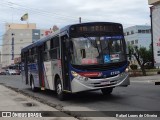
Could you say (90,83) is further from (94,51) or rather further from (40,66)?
(40,66)

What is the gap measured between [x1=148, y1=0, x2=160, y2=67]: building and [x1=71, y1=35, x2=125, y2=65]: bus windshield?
1.65 meters

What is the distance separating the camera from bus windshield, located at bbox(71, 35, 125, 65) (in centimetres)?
1539

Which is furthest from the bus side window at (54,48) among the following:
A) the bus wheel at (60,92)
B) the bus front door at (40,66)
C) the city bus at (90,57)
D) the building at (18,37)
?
the building at (18,37)

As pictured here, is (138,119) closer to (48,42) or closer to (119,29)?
(119,29)

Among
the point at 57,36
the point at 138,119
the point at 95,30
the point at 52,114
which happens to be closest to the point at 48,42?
the point at 57,36

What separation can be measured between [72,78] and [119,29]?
291 cm

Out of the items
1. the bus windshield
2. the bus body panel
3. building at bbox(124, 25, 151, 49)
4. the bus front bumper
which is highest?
building at bbox(124, 25, 151, 49)

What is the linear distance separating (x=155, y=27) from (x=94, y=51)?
2.50 metres

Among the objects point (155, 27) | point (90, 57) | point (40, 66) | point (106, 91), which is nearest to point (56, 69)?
point (90, 57)

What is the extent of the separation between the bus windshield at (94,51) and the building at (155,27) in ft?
5.40

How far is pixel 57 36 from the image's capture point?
17.1 metres

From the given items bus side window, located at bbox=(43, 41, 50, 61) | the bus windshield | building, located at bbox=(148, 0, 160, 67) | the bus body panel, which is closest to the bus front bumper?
the bus windshield

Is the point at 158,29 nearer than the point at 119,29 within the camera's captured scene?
Yes

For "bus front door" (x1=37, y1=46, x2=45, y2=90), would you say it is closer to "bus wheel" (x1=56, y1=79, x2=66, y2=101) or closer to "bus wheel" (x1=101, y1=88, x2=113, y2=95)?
"bus wheel" (x1=56, y1=79, x2=66, y2=101)
